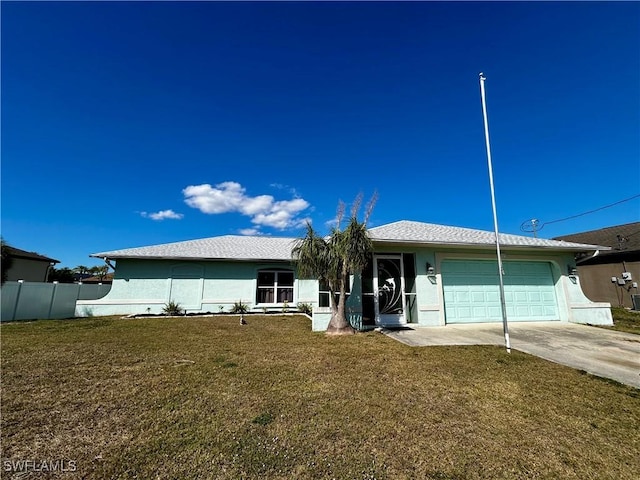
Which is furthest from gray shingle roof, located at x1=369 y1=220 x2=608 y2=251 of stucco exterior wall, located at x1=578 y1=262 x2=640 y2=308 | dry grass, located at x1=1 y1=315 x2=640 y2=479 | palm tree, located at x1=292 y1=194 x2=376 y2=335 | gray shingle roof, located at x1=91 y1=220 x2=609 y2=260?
stucco exterior wall, located at x1=578 y1=262 x2=640 y2=308

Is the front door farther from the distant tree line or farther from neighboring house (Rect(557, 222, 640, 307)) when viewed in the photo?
the distant tree line

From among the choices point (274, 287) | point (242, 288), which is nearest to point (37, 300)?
point (242, 288)

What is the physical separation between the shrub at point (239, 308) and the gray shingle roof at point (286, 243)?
2.50 metres

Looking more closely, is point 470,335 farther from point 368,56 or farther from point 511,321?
point 368,56

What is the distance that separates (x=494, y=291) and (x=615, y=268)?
594 inches

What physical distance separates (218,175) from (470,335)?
1694 centimetres

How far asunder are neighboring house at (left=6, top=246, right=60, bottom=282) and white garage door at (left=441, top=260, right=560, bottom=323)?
28382 mm

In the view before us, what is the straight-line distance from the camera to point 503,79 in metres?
10.0

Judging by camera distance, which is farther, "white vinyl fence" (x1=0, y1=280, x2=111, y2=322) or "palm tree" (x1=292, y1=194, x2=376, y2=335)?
"white vinyl fence" (x1=0, y1=280, x2=111, y2=322)

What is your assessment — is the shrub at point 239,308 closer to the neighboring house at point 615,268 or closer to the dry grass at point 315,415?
the dry grass at point 315,415

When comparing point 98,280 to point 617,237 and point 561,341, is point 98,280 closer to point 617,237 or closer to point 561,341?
point 561,341

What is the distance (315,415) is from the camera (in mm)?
3260

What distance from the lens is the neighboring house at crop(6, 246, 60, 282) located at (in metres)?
19.5

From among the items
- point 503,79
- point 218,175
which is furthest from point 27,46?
point 503,79
